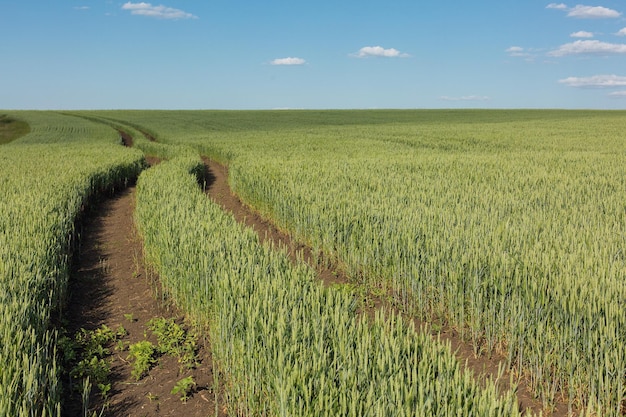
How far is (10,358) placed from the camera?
371 cm

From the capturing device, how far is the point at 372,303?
6898 mm

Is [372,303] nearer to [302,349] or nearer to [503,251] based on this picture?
[503,251]

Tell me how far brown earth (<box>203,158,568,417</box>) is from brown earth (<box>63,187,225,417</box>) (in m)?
1.69

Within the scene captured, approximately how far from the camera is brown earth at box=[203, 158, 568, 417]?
4.38 metres

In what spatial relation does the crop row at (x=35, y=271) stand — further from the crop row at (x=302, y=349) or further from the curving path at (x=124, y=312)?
the crop row at (x=302, y=349)

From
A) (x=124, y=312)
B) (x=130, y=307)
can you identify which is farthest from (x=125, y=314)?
(x=130, y=307)

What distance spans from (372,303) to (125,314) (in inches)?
131

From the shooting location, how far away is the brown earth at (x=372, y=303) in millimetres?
4383

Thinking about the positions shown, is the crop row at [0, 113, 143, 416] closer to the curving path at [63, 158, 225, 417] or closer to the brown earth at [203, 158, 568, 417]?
the curving path at [63, 158, 225, 417]

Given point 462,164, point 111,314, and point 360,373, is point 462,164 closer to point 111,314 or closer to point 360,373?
point 111,314

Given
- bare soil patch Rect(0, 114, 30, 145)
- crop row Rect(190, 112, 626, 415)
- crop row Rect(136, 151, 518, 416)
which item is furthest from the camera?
bare soil patch Rect(0, 114, 30, 145)

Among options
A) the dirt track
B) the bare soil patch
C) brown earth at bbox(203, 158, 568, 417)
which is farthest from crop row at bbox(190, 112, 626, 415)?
the bare soil patch

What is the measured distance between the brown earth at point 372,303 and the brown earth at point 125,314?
1.69 m

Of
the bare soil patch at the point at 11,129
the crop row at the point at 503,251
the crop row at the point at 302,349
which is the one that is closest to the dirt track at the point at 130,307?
the crop row at the point at 503,251
